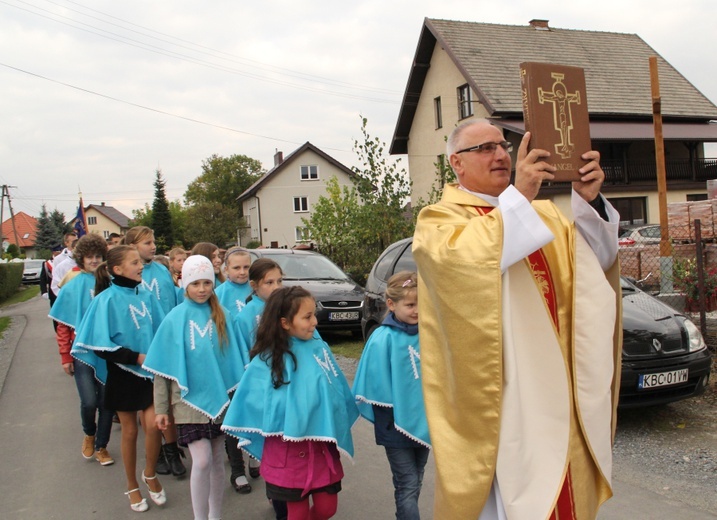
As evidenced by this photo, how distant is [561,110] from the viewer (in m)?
2.24

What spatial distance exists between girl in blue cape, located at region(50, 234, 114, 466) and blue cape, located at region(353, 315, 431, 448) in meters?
2.94

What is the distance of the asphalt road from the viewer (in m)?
4.46

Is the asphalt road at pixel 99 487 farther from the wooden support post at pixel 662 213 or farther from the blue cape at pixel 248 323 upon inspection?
the wooden support post at pixel 662 213

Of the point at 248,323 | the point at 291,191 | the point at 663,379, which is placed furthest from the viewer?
the point at 291,191

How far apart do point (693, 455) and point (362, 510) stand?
103 inches

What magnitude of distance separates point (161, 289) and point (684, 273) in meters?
6.18

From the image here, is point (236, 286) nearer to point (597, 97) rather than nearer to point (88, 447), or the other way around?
point (88, 447)

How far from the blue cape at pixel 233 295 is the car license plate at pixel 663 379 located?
3446 millimetres

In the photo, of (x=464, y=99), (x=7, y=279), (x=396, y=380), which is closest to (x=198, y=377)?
(x=396, y=380)

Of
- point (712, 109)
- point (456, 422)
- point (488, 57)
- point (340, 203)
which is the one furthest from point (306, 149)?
point (456, 422)

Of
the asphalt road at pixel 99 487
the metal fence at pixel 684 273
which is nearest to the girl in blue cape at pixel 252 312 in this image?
the asphalt road at pixel 99 487

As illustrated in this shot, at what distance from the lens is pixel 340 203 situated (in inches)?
657

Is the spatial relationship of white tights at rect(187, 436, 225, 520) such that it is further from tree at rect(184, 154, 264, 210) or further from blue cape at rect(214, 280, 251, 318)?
tree at rect(184, 154, 264, 210)

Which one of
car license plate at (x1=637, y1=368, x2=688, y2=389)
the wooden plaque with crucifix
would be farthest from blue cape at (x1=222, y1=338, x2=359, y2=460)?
car license plate at (x1=637, y1=368, x2=688, y2=389)
